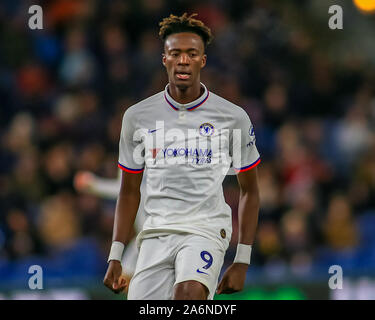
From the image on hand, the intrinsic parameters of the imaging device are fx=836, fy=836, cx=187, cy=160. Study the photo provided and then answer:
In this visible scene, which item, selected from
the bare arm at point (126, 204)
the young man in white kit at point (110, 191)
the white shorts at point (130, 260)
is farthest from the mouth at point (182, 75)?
the white shorts at point (130, 260)

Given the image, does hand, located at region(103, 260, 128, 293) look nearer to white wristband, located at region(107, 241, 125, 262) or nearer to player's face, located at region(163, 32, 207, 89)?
white wristband, located at region(107, 241, 125, 262)

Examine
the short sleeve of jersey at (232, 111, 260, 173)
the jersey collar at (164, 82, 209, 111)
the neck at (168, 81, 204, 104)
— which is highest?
the neck at (168, 81, 204, 104)

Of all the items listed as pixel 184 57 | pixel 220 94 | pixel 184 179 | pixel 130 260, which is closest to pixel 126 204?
pixel 184 179

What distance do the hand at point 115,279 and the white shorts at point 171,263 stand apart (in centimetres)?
10

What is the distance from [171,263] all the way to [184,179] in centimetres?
51

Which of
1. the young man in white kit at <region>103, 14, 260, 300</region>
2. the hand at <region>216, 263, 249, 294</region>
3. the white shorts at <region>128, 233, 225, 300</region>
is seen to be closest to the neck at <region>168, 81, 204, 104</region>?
the young man in white kit at <region>103, 14, 260, 300</region>

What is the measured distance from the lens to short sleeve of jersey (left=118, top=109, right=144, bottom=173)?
5.25 meters

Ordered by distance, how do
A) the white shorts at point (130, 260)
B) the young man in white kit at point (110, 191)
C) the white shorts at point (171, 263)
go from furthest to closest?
the white shorts at point (130, 260) < the young man in white kit at point (110, 191) < the white shorts at point (171, 263)

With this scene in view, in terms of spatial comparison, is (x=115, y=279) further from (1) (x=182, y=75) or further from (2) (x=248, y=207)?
(1) (x=182, y=75)

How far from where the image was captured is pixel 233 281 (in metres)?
5.02

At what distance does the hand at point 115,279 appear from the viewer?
496cm

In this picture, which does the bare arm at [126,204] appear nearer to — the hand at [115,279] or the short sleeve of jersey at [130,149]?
the short sleeve of jersey at [130,149]

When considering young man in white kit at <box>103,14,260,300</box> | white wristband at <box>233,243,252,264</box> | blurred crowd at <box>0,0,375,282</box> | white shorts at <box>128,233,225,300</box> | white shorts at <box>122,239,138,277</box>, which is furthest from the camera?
blurred crowd at <box>0,0,375,282</box>
